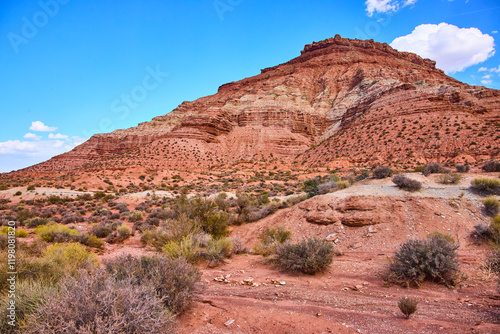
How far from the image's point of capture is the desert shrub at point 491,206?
7.84m

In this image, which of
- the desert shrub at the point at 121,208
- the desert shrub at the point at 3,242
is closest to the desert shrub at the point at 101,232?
the desert shrub at the point at 3,242

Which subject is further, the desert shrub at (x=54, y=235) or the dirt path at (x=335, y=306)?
the desert shrub at (x=54, y=235)

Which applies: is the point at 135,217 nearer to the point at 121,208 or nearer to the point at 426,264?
the point at 121,208

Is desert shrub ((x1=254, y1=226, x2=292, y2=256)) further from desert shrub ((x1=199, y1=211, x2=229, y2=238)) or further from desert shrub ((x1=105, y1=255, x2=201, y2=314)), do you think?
desert shrub ((x1=105, y1=255, x2=201, y2=314))

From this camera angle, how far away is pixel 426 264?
16.1ft

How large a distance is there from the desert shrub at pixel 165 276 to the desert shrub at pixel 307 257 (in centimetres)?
255

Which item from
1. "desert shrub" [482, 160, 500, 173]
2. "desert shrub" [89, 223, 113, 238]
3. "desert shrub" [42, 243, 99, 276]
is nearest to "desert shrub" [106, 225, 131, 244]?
"desert shrub" [89, 223, 113, 238]

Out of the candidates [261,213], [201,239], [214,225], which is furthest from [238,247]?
[261,213]

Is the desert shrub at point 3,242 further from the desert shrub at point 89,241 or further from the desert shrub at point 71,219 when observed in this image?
the desert shrub at point 71,219

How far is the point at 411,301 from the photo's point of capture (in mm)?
3623

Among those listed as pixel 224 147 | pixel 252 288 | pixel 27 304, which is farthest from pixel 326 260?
pixel 224 147

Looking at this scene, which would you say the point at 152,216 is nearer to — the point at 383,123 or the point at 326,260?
the point at 326,260

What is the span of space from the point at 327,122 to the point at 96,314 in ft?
214

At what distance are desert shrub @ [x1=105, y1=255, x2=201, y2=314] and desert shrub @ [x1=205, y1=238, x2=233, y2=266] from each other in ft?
8.96
